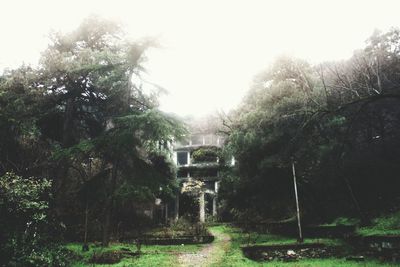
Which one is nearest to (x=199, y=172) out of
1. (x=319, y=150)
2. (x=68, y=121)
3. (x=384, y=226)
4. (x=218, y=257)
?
(x=68, y=121)

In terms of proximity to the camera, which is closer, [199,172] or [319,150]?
[319,150]

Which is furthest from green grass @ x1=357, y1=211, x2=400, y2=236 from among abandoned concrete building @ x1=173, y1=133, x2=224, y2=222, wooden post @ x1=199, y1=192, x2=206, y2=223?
abandoned concrete building @ x1=173, y1=133, x2=224, y2=222

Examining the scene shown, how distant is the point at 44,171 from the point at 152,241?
747cm

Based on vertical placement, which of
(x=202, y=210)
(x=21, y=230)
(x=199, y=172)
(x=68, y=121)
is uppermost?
(x=68, y=121)

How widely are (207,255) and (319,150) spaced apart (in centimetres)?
759

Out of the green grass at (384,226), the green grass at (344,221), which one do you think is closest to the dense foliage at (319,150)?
the green grass at (344,221)

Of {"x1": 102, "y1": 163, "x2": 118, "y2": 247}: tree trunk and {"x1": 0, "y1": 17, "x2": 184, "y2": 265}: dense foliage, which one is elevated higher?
{"x1": 0, "y1": 17, "x2": 184, "y2": 265}: dense foliage

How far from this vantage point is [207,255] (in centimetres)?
1396

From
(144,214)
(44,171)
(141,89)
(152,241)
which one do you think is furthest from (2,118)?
(144,214)

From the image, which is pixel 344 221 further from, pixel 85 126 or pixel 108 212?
pixel 85 126

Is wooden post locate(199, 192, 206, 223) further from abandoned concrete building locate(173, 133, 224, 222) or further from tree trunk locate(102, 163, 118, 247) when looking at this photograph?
tree trunk locate(102, 163, 118, 247)

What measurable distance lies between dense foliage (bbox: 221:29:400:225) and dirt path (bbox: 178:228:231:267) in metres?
3.35

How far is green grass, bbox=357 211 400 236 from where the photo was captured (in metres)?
13.1

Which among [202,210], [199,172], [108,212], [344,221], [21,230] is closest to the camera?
[21,230]
